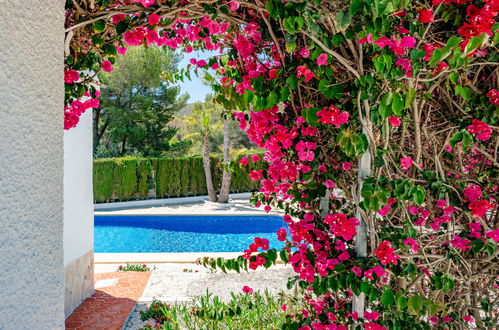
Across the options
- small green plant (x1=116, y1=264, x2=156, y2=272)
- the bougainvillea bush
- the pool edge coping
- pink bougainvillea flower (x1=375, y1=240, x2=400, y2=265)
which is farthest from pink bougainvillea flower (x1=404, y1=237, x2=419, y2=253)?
small green plant (x1=116, y1=264, x2=156, y2=272)

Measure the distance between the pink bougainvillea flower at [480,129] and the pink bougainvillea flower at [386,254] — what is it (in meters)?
0.92

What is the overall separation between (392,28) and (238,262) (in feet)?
5.76

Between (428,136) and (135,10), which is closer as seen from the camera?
(135,10)

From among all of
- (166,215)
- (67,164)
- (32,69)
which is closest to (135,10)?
(32,69)

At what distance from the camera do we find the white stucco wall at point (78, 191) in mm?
5898

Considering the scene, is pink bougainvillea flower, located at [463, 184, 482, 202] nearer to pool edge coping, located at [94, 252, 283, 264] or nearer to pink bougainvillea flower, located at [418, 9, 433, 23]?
pink bougainvillea flower, located at [418, 9, 433, 23]

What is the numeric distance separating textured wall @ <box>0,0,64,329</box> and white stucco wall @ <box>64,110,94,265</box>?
4526 millimetres

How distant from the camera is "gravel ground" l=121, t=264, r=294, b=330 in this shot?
6422 millimetres

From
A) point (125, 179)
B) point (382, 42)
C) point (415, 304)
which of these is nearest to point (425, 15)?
point (382, 42)

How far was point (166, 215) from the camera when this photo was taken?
15578mm

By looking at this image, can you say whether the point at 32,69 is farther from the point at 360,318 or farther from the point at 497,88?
the point at 497,88

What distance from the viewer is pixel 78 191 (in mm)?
6238

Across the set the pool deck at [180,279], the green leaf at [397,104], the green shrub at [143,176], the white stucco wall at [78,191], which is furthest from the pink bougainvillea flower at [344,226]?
the green shrub at [143,176]

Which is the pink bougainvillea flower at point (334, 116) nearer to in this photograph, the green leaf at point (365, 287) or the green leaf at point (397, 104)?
the green leaf at point (397, 104)
